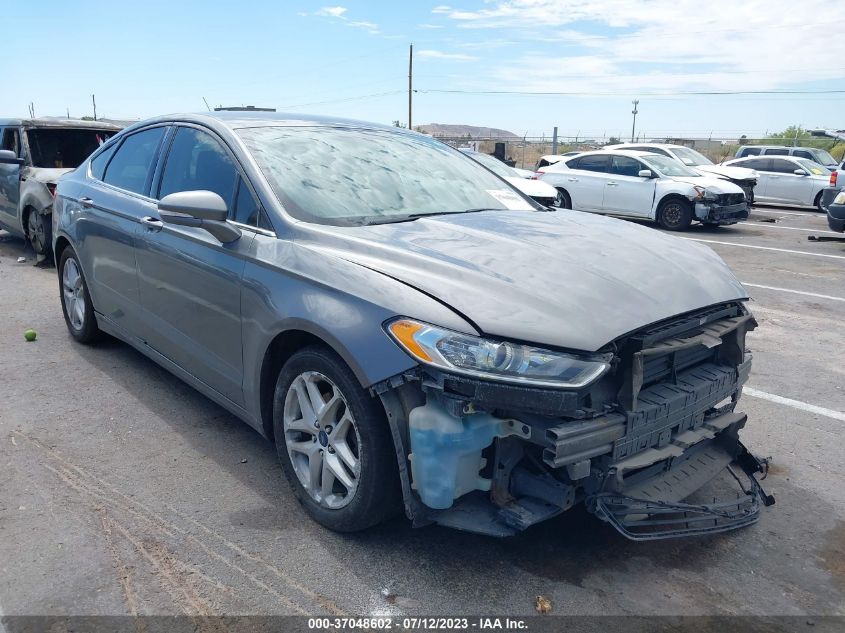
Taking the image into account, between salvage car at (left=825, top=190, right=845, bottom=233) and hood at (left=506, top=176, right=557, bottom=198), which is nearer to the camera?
hood at (left=506, top=176, right=557, bottom=198)

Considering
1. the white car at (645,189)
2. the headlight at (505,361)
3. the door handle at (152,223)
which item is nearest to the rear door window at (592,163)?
the white car at (645,189)

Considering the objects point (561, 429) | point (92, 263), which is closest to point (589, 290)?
point (561, 429)

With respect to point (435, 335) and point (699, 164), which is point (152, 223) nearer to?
point (435, 335)

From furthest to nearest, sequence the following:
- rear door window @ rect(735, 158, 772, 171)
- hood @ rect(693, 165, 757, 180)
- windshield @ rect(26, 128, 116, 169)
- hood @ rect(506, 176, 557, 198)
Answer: rear door window @ rect(735, 158, 772, 171)
hood @ rect(693, 165, 757, 180)
hood @ rect(506, 176, 557, 198)
windshield @ rect(26, 128, 116, 169)

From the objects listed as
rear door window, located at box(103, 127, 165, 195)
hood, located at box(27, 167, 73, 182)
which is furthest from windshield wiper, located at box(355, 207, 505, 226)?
hood, located at box(27, 167, 73, 182)

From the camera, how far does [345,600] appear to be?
2.57m

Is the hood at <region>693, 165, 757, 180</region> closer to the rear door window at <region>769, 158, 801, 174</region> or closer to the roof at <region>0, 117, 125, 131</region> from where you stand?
the rear door window at <region>769, 158, 801, 174</region>

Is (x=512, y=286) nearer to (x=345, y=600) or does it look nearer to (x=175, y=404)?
(x=345, y=600)

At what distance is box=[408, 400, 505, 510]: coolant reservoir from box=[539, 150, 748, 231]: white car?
1231 centimetres

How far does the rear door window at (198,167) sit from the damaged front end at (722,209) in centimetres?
1155

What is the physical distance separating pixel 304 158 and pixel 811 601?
9.56 ft

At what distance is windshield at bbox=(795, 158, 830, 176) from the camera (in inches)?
745

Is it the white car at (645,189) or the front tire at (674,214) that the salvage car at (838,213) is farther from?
the front tire at (674,214)

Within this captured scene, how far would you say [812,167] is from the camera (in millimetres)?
19250
